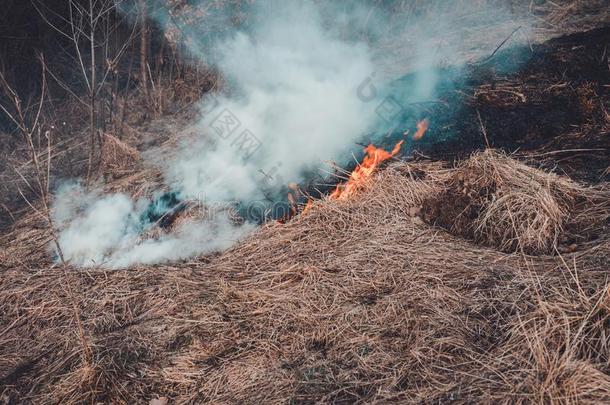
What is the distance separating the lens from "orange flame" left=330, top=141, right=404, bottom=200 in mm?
4406

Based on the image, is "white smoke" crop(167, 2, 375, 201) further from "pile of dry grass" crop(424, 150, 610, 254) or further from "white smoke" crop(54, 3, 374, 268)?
"pile of dry grass" crop(424, 150, 610, 254)

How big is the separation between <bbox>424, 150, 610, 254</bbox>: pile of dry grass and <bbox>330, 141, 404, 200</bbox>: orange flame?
2.35 feet

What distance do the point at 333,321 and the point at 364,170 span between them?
6.49 ft

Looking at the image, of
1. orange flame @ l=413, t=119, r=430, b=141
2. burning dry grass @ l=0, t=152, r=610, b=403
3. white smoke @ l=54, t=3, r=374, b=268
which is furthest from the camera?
orange flame @ l=413, t=119, r=430, b=141

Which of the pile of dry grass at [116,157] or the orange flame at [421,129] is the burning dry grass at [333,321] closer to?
the orange flame at [421,129]

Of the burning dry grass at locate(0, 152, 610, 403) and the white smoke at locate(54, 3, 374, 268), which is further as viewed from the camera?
the white smoke at locate(54, 3, 374, 268)

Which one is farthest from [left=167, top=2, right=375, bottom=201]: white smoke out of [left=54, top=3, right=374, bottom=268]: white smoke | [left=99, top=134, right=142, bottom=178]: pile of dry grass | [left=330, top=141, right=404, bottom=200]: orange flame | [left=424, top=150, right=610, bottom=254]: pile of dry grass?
[left=424, top=150, right=610, bottom=254]: pile of dry grass

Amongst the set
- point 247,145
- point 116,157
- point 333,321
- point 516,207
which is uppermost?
point 116,157

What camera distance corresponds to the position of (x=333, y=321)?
303 centimetres

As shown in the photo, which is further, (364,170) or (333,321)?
(364,170)

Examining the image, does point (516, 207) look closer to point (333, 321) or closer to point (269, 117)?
point (333, 321)

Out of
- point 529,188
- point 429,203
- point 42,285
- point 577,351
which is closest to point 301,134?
point 429,203

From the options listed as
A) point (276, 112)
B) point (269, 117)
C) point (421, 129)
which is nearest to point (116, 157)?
point (269, 117)

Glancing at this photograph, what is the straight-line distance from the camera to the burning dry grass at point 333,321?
250 cm
